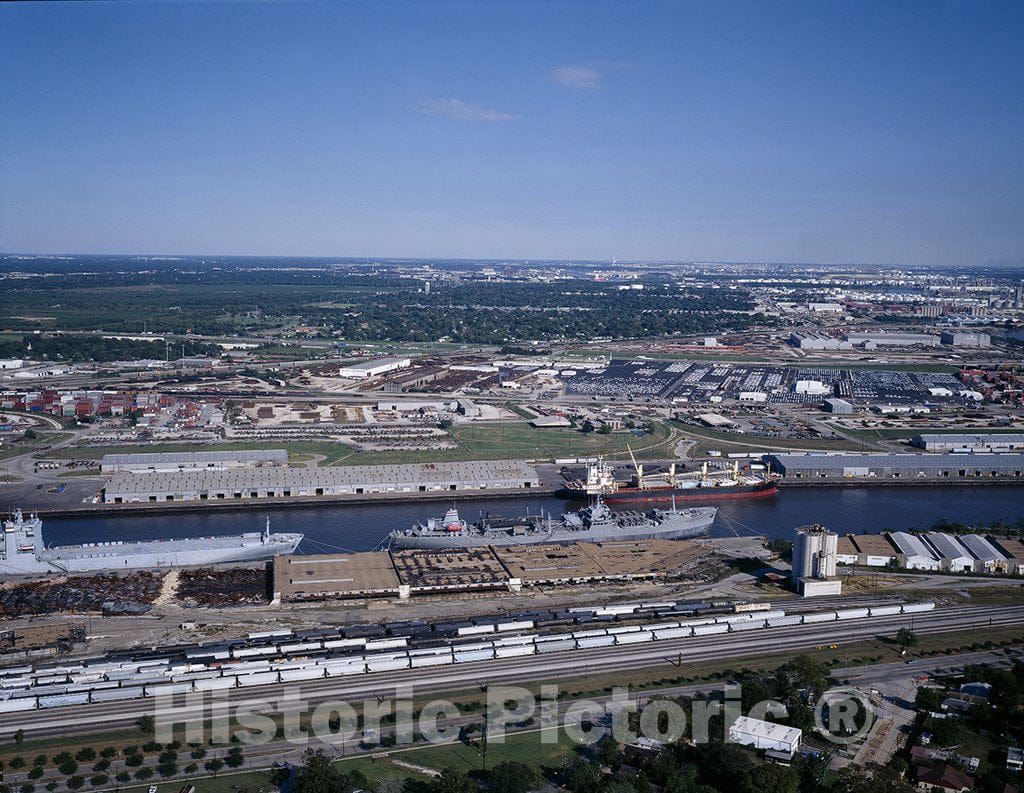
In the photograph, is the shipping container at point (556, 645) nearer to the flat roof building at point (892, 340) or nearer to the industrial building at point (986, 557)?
the industrial building at point (986, 557)

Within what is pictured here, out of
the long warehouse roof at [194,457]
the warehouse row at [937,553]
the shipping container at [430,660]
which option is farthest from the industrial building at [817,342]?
the shipping container at [430,660]

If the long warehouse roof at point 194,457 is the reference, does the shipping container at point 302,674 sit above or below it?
below

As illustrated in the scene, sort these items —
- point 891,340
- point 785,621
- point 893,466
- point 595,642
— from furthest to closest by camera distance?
point 891,340 → point 893,466 → point 785,621 → point 595,642

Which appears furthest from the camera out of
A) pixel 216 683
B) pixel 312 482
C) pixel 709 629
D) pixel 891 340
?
pixel 891 340

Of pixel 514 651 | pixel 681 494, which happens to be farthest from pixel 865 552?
pixel 514 651

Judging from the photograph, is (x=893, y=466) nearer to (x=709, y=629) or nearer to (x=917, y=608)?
(x=917, y=608)

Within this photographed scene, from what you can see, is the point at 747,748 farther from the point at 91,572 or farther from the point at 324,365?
the point at 324,365
